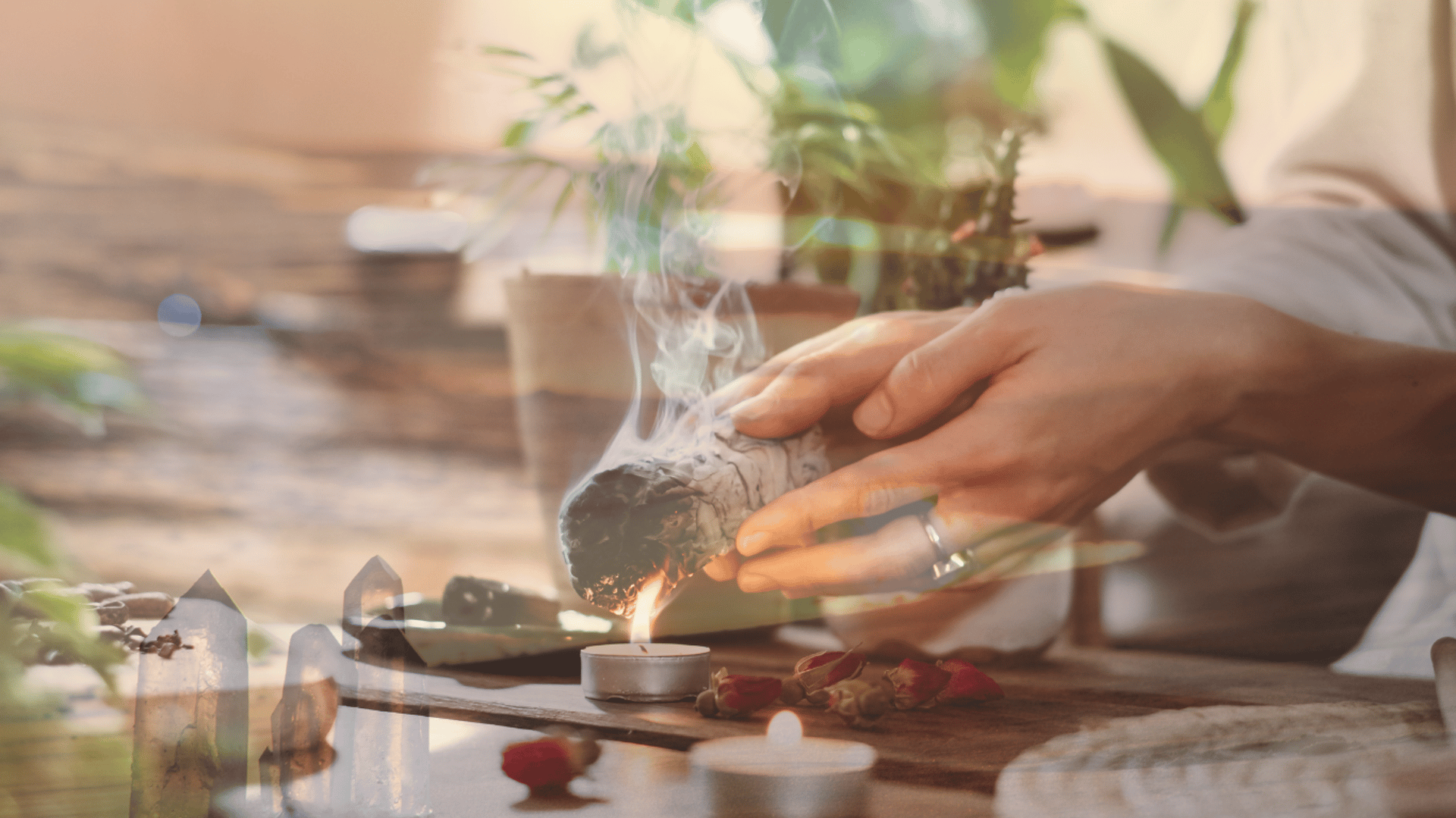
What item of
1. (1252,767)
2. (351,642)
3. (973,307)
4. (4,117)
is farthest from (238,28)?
(1252,767)

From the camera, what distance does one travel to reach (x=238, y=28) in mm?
438

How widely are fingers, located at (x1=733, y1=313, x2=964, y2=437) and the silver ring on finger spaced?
74 millimetres

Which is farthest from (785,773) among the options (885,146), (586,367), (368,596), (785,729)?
(885,146)

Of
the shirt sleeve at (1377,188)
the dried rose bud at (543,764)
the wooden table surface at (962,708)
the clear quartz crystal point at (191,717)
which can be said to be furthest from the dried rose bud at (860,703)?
the shirt sleeve at (1377,188)

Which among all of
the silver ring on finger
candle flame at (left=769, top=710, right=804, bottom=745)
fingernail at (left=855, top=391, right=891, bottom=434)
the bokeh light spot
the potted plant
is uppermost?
the potted plant

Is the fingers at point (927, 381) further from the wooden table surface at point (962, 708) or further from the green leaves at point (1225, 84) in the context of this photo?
the green leaves at point (1225, 84)

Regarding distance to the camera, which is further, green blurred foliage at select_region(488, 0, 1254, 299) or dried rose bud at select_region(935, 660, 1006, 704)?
green blurred foliage at select_region(488, 0, 1254, 299)

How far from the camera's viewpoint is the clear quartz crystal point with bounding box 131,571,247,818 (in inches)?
10.7

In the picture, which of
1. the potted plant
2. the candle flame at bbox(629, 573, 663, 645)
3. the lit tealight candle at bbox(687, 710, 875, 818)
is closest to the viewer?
the lit tealight candle at bbox(687, 710, 875, 818)

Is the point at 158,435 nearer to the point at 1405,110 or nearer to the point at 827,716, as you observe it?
the point at 827,716

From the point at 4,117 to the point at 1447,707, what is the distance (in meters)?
0.73

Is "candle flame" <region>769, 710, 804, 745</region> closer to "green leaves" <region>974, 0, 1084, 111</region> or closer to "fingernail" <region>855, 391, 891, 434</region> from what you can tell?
"fingernail" <region>855, 391, 891, 434</region>

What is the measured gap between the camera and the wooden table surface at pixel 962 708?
1.06 feet

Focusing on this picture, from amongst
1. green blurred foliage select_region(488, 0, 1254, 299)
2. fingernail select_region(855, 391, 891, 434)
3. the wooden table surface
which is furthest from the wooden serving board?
green blurred foliage select_region(488, 0, 1254, 299)
